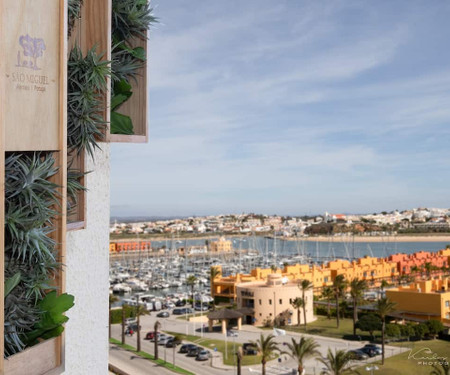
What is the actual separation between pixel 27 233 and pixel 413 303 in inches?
1357

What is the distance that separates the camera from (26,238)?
10.00 ft

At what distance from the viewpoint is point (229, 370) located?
81.6 ft

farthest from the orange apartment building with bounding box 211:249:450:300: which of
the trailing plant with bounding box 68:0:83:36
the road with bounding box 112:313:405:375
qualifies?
the trailing plant with bounding box 68:0:83:36

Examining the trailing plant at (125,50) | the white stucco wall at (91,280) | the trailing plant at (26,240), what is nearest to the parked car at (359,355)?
the white stucco wall at (91,280)

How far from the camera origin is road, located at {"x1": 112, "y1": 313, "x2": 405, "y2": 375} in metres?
24.8

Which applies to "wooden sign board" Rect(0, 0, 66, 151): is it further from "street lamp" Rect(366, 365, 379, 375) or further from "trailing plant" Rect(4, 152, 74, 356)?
"street lamp" Rect(366, 365, 379, 375)

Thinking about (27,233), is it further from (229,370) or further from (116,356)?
(116,356)

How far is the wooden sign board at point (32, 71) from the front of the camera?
2.88 metres

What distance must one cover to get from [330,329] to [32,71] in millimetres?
32937

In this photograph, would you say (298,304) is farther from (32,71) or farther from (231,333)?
(32,71)

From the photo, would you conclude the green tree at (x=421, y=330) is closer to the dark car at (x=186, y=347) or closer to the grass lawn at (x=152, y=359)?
the dark car at (x=186, y=347)

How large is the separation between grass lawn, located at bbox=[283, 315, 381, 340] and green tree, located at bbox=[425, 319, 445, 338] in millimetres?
3093

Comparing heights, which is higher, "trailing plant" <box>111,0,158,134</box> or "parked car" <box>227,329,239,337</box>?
"trailing plant" <box>111,0,158,134</box>

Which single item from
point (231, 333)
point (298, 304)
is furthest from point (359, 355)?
point (231, 333)
